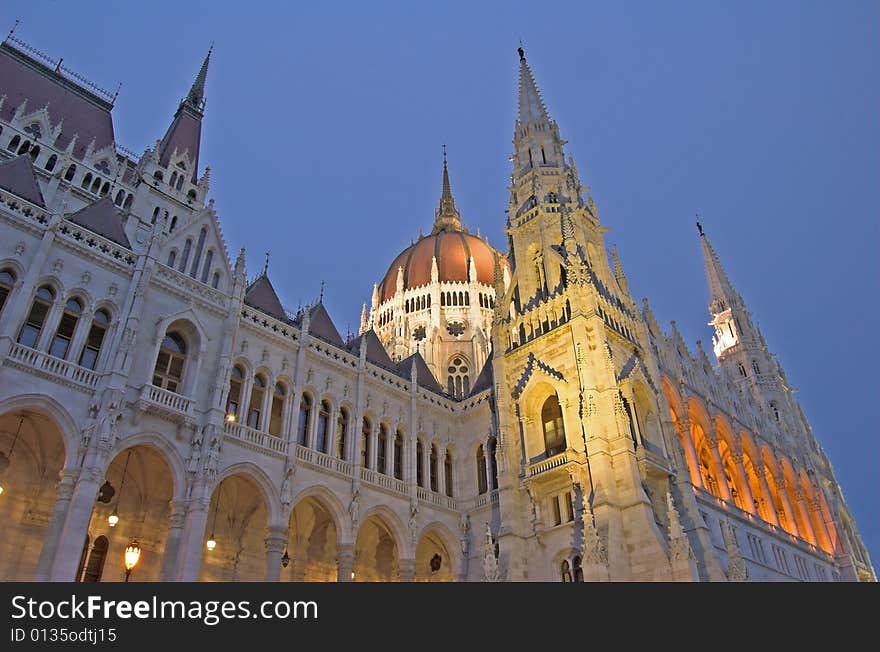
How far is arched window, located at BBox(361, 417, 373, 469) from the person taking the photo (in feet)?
91.6

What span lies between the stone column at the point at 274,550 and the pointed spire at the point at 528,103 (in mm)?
30084

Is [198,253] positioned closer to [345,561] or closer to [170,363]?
[170,363]

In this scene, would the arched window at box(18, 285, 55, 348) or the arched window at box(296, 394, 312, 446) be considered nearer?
the arched window at box(18, 285, 55, 348)

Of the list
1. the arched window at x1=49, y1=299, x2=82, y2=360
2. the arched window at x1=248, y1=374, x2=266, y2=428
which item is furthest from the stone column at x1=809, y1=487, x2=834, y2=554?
the arched window at x1=49, y1=299, x2=82, y2=360

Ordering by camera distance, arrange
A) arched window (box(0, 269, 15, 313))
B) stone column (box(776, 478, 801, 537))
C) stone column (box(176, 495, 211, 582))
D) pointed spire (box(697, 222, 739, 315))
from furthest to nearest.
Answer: pointed spire (box(697, 222, 739, 315))
stone column (box(776, 478, 801, 537))
arched window (box(0, 269, 15, 313))
stone column (box(176, 495, 211, 582))

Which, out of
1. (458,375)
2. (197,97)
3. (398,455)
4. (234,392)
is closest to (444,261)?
(458,375)

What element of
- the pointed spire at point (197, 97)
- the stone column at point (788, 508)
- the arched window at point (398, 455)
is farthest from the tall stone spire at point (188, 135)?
the stone column at point (788, 508)

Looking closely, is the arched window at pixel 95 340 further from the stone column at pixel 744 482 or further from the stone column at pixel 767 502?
the stone column at pixel 767 502

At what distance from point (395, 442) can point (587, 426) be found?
340 inches

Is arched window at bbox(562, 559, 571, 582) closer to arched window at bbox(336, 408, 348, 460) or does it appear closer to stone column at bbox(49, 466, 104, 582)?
arched window at bbox(336, 408, 348, 460)

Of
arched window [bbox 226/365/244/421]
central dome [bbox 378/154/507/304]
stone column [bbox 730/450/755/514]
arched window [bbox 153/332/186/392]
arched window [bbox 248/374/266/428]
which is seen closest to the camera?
arched window [bbox 153/332/186/392]

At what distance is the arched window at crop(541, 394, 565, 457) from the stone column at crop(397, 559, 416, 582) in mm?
7497
